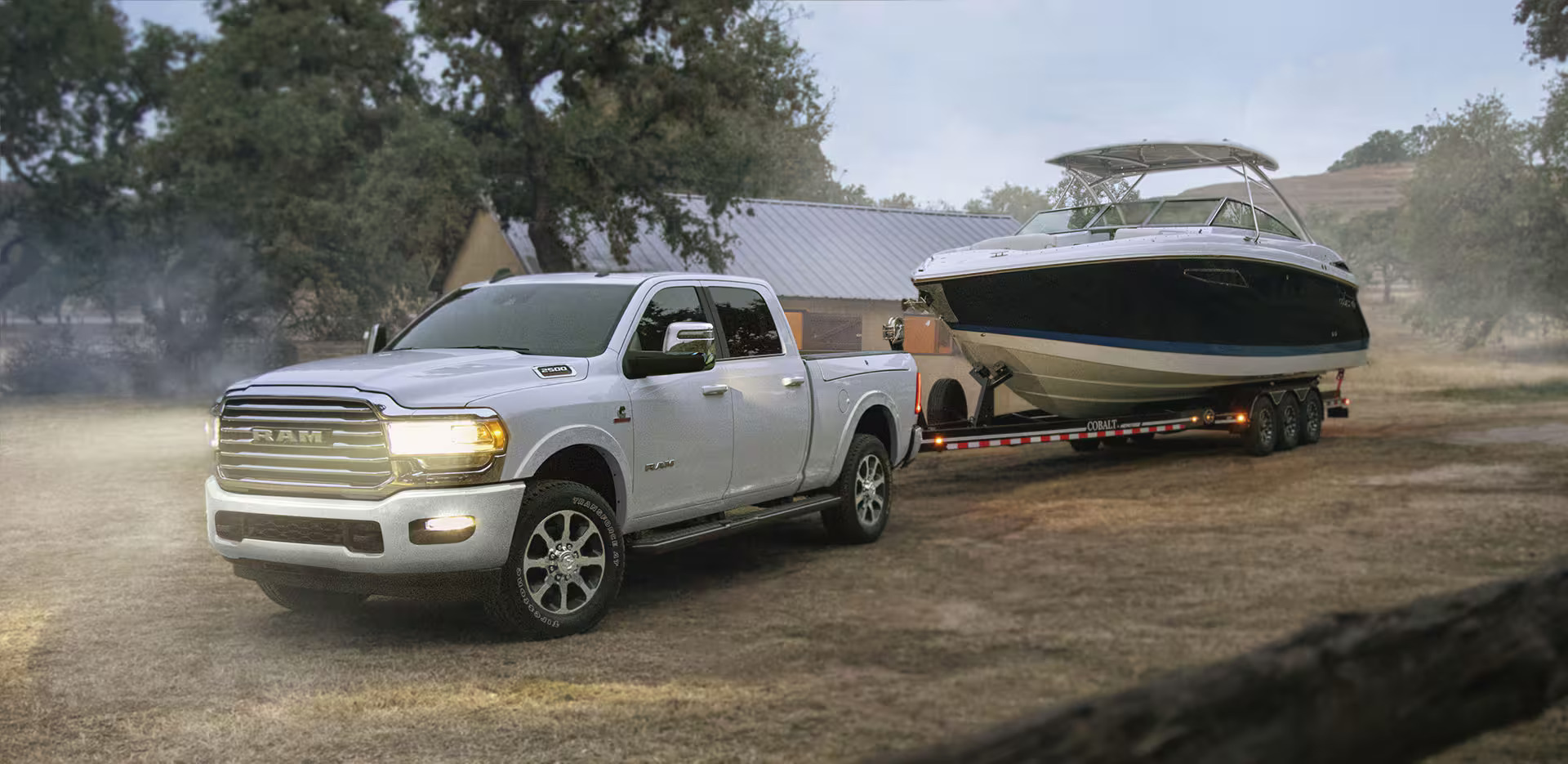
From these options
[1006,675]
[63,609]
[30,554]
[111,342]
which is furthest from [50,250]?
[1006,675]

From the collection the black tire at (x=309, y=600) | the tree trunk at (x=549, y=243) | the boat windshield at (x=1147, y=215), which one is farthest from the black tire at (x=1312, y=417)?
the tree trunk at (x=549, y=243)

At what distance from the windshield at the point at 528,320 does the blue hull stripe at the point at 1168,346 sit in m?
6.69

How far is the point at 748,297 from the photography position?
920 cm

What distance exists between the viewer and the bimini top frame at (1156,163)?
619 inches

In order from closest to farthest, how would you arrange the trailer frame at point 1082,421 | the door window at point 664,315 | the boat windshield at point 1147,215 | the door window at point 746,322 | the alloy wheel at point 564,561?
the alloy wheel at point 564,561
the door window at point 664,315
the door window at point 746,322
the trailer frame at point 1082,421
the boat windshield at point 1147,215

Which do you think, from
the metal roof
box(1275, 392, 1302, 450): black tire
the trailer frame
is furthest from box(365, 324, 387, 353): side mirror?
the metal roof

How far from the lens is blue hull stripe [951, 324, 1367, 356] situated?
1393 centimetres

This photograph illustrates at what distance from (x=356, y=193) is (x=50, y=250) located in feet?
40.0

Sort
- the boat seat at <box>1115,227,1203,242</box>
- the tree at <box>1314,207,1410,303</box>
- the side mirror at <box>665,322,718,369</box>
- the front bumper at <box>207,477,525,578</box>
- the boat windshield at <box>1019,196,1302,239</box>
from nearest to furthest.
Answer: the front bumper at <box>207,477,525,578</box>
the side mirror at <box>665,322,718,369</box>
the boat seat at <box>1115,227,1203,242</box>
the boat windshield at <box>1019,196,1302,239</box>
the tree at <box>1314,207,1410,303</box>

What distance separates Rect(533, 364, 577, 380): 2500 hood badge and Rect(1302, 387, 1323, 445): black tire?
41.1 feet

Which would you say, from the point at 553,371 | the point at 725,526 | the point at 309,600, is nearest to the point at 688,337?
the point at 553,371

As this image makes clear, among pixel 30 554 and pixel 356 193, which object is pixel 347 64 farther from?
pixel 30 554

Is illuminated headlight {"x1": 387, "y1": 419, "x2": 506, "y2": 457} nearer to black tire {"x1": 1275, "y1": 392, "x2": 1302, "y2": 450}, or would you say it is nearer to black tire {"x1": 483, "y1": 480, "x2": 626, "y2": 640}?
black tire {"x1": 483, "y1": 480, "x2": 626, "y2": 640}

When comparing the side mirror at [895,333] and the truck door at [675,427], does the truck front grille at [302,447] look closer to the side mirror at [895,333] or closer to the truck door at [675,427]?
the truck door at [675,427]
